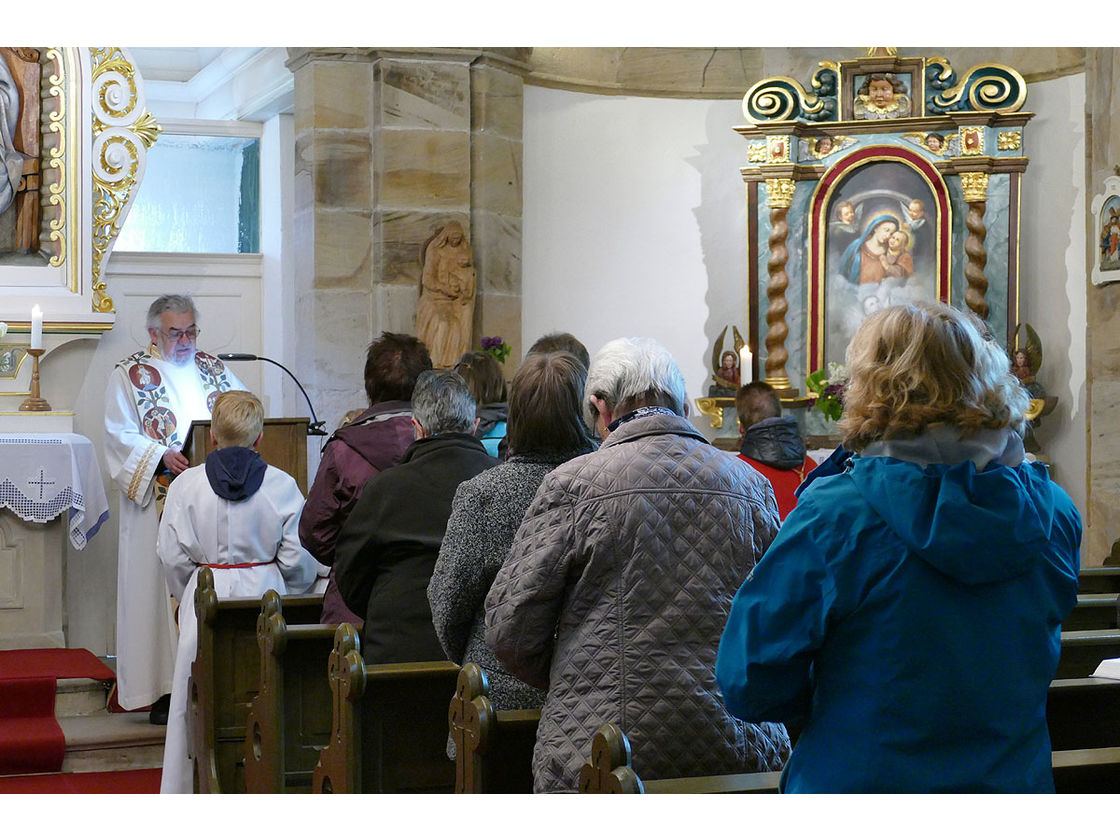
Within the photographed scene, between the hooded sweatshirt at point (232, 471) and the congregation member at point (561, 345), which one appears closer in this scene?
the congregation member at point (561, 345)

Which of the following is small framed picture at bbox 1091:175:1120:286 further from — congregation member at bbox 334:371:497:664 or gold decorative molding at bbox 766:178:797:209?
congregation member at bbox 334:371:497:664

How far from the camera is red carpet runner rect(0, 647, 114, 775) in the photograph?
18.5ft

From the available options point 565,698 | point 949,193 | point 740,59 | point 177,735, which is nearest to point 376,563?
point 565,698

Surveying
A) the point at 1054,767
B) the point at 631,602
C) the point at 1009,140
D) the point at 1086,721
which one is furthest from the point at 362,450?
the point at 1009,140

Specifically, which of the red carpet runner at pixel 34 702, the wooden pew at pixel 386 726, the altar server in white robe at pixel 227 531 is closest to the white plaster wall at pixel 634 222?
the red carpet runner at pixel 34 702

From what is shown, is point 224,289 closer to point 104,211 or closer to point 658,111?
point 104,211

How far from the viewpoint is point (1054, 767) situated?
2520 mm

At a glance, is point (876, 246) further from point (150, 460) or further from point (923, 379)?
point (923, 379)

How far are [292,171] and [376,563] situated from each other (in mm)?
5784

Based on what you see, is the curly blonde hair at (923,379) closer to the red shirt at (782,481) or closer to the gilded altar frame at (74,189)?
the red shirt at (782,481)

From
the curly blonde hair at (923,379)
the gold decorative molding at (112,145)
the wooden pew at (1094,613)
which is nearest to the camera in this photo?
the curly blonde hair at (923,379)

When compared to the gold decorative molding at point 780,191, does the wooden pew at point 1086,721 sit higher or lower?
lower

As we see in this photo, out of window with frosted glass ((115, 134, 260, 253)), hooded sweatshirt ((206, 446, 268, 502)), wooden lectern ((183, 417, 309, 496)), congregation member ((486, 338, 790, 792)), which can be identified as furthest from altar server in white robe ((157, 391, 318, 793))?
window with frosted glass ((115, 134, 260, 253))

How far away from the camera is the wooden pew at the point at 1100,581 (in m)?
5.53
